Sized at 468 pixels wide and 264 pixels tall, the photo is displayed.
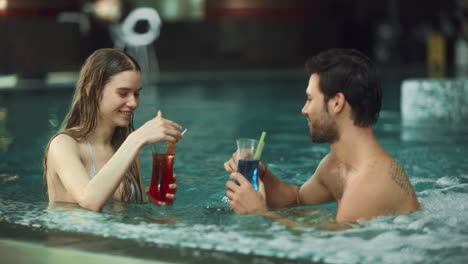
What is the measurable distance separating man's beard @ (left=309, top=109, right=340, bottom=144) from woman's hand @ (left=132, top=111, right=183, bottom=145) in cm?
58

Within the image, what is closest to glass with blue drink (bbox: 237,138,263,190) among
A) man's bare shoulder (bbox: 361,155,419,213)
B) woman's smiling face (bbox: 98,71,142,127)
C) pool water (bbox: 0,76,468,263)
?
pool water (bbox: 0,76,468,263)

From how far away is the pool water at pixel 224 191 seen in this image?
316cm

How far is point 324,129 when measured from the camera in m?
3.36

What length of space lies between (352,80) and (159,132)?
849mm

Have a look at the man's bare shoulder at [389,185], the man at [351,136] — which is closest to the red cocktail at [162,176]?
the man at [351,136]

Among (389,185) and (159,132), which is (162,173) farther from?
(389,185)

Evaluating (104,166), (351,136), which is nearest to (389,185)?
(351,136)

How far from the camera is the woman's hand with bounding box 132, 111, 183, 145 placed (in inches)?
133

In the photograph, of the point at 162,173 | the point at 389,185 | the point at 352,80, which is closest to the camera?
the point at 352,80

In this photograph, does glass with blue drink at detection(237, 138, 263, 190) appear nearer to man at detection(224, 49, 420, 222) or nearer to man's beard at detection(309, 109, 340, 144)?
man at detection(224, 49, 420, 222)

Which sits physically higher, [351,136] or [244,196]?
[351,136]

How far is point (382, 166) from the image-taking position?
3332 mm

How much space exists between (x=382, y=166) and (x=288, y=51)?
18.2 meters

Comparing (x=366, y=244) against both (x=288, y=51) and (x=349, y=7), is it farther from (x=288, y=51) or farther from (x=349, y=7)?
(x=349, y=7)
